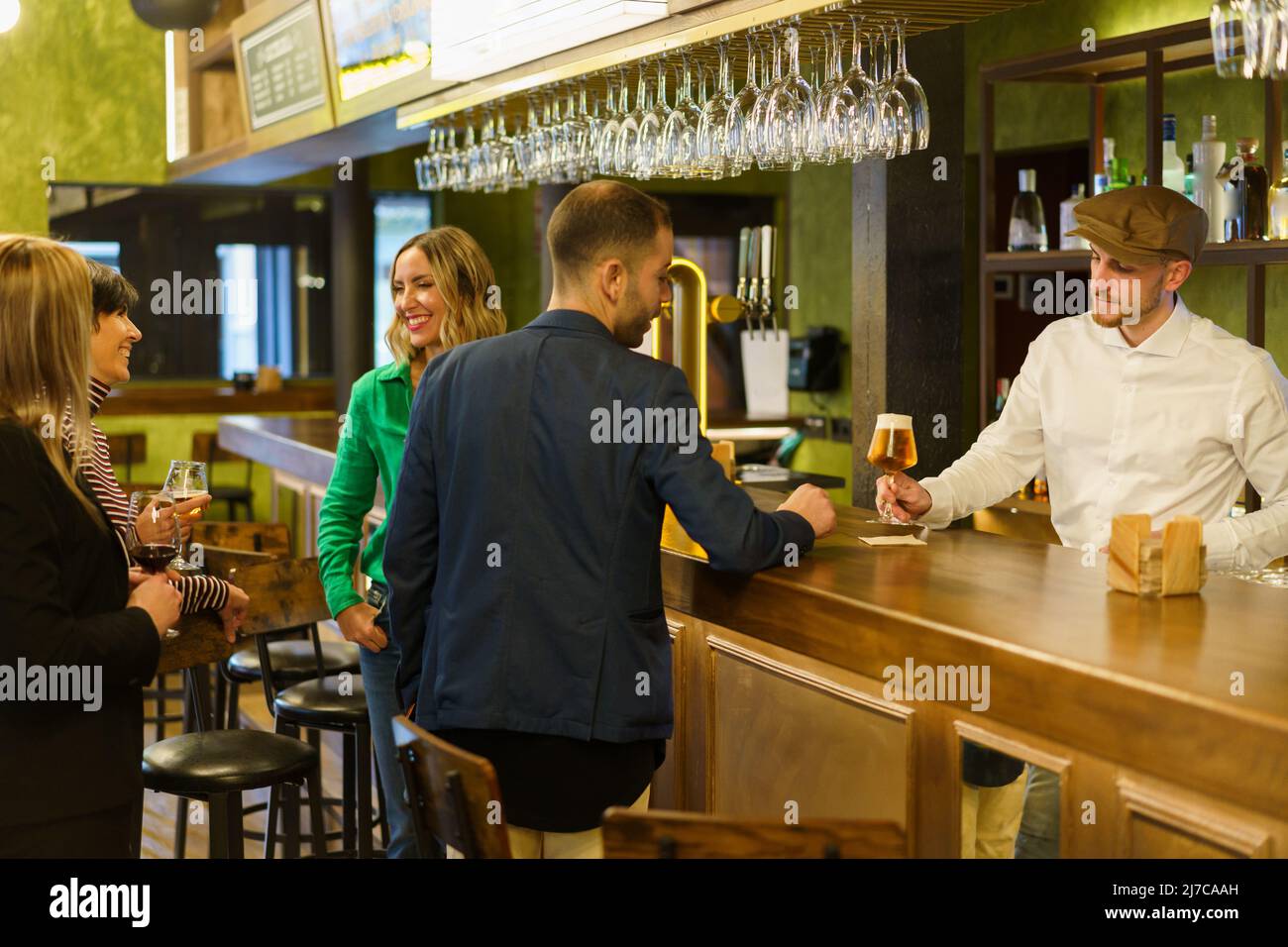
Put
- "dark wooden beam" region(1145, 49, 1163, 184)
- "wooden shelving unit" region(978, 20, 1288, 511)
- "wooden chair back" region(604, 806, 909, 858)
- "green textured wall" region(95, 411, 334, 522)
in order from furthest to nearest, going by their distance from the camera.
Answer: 1. "green textured wall" region(95, 411, 334, 522)
2. "dark wooden beam" region(1145, 49, 1163, 184)
3. "wooden shelving unit" region(978, 20, 1288, 511)
4. "wooden chair back" region(604, 806, 909, 858)

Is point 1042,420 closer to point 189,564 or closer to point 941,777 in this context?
point 941,777

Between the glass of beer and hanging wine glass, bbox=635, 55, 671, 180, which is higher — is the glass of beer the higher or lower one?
the lower one

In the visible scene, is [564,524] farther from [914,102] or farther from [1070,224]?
[1070,224]

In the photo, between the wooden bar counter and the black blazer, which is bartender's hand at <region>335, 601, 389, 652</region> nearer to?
the wooden bar counter

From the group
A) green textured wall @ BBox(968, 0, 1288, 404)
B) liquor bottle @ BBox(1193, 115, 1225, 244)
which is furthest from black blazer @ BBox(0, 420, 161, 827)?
liquor bottle @ BBox(1193, 115, 1225, 244)

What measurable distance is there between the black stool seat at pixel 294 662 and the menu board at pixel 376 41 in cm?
190

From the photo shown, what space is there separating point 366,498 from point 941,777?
1393mm

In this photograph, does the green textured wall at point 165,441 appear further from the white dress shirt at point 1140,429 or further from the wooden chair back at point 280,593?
the white dress shirt at point 1140,429

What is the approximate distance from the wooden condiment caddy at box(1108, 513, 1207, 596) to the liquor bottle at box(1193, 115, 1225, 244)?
231 cm

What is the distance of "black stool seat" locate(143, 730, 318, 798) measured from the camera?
266 cm

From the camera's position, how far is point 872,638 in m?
2.20

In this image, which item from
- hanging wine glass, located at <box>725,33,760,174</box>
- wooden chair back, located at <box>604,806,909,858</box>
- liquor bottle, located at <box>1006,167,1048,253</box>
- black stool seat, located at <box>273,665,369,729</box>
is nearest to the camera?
wooden chair back, located at <box>604,806,909,858</box>

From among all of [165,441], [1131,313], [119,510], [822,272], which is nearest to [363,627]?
[119,510]

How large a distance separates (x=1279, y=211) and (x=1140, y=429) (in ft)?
4.95
